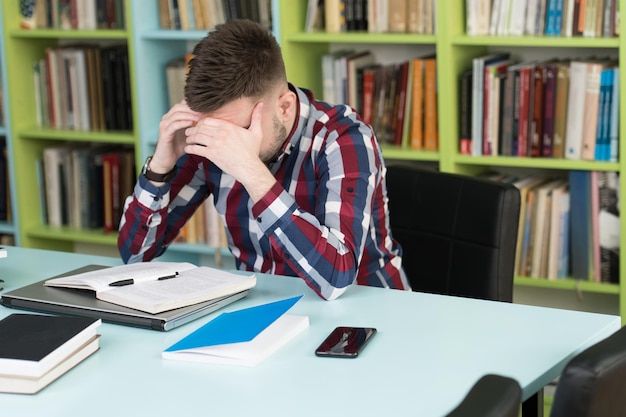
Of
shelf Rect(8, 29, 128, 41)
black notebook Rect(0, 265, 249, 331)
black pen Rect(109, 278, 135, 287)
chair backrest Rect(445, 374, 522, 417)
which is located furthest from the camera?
shelf Rect(8, 29, 128, 41)

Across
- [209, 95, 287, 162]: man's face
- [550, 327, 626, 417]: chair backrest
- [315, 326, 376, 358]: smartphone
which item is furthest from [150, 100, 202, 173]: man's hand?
[550, 327, 626, 417]: chair backrest

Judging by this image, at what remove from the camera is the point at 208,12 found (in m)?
3.35

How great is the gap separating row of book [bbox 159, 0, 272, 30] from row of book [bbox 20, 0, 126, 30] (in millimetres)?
174

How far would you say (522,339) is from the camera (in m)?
1.59

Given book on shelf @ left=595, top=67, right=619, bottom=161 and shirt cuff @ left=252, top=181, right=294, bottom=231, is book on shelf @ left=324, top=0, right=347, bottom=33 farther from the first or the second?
shirt cuff @ left=252, top=181, right=294, bottom=231

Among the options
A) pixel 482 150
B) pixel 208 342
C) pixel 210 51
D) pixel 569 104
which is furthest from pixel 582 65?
pixel 208 342

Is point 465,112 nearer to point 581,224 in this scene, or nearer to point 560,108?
point 560,108

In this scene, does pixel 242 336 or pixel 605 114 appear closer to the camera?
pixel 242 336

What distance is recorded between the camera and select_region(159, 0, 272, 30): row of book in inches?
129

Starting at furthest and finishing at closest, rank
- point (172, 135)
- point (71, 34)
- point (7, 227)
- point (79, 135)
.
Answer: point (7, 227) < point (79, 135) < point (71, 34) < point (172, 135)

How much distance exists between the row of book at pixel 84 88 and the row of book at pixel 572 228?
141 cm

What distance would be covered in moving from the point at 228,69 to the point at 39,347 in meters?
0.65

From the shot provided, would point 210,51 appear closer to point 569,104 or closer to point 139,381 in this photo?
point 139,381

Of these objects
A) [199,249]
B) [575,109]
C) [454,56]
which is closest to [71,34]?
[199,249]
